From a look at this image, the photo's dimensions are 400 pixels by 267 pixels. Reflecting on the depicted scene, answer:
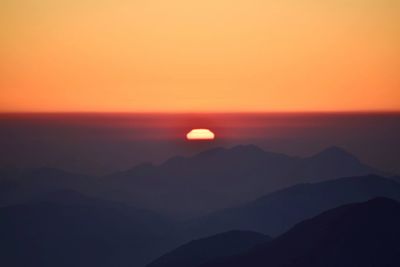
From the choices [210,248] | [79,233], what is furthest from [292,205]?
[79,233]

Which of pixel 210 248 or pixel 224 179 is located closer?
pixel 210 248

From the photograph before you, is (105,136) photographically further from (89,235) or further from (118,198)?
(89,235)

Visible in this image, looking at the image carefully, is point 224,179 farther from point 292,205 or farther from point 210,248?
point 210,248

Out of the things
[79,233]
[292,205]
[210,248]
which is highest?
[292,205]

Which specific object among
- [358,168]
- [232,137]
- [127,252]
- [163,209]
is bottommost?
[127,252]

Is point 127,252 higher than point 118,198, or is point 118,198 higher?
point 118,198

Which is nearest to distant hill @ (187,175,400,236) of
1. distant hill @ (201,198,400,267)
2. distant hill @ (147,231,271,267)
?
distant hill @ (147,231,271,267)

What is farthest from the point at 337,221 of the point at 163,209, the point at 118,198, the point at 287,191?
the point at 118,198

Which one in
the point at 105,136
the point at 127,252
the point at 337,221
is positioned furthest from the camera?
the point at 105,136
